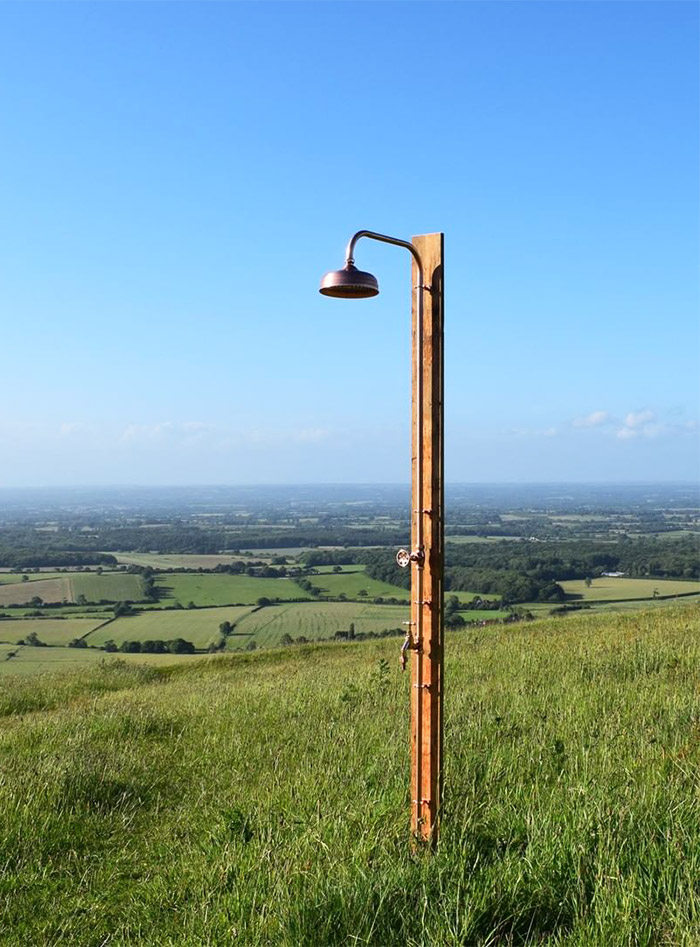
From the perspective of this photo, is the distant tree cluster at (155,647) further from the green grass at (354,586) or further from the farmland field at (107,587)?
the farmland field at (107,587)

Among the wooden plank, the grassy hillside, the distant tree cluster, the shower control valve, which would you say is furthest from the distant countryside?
the shower control valve

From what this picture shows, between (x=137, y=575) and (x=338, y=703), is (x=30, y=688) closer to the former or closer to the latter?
(x=338, y=703)

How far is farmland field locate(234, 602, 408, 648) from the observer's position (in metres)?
37.3

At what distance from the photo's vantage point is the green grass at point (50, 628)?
40688 millimetres

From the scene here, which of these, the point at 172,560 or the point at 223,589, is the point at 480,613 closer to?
the point at 223,589

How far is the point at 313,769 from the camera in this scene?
262 inches

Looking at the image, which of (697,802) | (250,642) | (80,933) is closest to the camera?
(80,933)

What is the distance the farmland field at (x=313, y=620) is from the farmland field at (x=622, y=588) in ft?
33.2

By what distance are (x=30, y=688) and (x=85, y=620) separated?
110 ft

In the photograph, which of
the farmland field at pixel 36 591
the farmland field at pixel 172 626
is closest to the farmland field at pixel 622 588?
the farmland field at pixel 172 626

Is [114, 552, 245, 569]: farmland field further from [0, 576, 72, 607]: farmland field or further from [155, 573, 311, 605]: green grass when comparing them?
[0, 576, 72, 607]: farmland field

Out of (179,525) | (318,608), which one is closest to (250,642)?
(318,608)

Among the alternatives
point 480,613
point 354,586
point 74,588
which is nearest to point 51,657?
point 480,613

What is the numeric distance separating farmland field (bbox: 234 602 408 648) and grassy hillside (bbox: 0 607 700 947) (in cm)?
2538
